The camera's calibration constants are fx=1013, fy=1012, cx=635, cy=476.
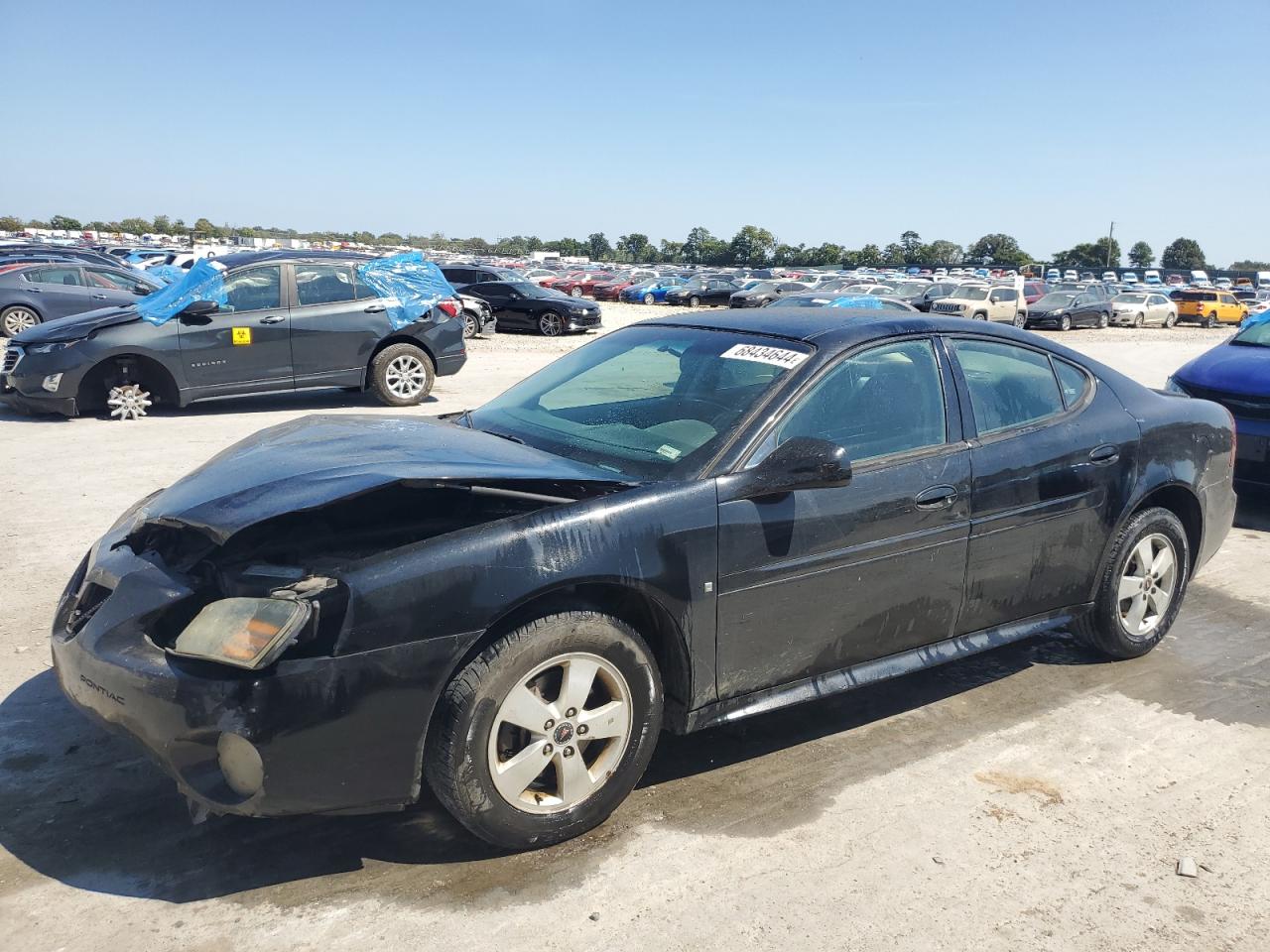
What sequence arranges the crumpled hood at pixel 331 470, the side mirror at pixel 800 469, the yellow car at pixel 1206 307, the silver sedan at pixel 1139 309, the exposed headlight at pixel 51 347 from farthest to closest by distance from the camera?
1. the yellow car at pixel 1206 307
2. the silver sedan at pixel 1139 309
3. the exposed headlight at pixel 51 347
4. the side mirror at pixel 800 469
5. the crumpled hood at pixel 331 470

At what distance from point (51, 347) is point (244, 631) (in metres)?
8.69

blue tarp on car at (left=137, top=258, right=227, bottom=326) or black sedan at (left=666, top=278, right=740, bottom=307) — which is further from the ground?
blue tarp on car at (left=137, top=258, right=227, bottom=326)

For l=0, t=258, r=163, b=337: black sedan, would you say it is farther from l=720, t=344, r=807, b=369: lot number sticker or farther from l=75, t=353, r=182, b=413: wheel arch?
l=720, t=344, r=807, b=369: lot number sticker

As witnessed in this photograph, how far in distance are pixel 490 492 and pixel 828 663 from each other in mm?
1421

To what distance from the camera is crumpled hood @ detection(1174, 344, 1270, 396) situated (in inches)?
295

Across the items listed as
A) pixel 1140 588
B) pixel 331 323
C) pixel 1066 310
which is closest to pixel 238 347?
pixel 331 323

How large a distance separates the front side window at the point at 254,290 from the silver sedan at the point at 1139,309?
3514 centimetres

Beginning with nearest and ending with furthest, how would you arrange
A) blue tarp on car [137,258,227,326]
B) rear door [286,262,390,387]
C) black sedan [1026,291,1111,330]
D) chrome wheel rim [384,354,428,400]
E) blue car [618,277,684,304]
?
1. blue tarp on car [137,258,227,326]
2. rear door [286,262,390,387]
3. chrome wheel rim [384,354,428,400]
4. black sedan [1026,291,1111,330]
5. blue car [618,277,684,304]

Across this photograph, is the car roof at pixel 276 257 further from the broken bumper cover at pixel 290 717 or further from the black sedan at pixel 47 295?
the broken bumper cover at pixel 290 717

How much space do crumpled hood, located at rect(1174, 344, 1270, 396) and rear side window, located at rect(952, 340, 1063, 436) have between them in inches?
158

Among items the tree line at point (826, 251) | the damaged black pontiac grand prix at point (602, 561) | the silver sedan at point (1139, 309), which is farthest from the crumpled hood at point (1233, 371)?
the tree line at point (826, 251)

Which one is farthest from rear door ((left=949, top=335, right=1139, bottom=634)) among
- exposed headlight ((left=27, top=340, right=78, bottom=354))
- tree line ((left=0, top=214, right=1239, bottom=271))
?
tree line ((left=0, top=214, right=1239, bottom=271))

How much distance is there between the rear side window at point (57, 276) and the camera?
1708 centimetres

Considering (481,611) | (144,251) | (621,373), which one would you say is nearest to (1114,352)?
(621,373)
